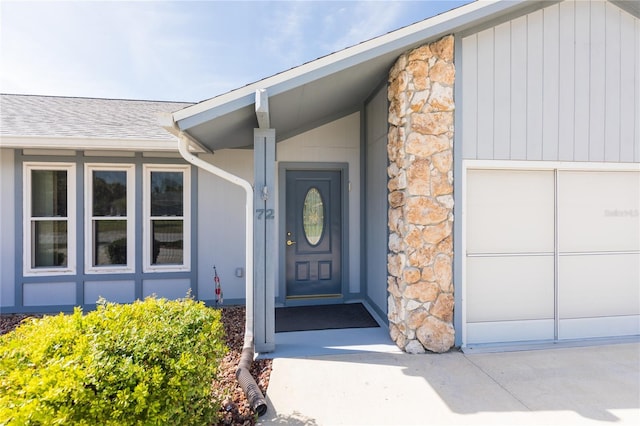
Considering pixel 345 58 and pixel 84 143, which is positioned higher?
pixel 345 58

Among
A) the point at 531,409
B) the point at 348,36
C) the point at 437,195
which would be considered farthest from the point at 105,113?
the point at 531,409

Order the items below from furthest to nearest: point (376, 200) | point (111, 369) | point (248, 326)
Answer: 1. point (376, 200)
2. point (248, 326)
3. point (111, 369)

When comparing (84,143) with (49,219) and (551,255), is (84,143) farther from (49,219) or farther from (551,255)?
(551,255)

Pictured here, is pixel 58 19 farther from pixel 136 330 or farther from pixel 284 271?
pixel 136 330

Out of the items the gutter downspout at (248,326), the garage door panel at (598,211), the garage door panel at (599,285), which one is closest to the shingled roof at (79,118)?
the gutter downspout at (248,326)

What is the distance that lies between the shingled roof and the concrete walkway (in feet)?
10.9

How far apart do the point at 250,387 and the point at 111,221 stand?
3.80 meters

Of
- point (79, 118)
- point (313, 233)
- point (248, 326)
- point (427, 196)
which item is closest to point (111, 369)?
point (248, 326)

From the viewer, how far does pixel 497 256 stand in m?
3.67

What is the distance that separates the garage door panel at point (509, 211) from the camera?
363 centimetres

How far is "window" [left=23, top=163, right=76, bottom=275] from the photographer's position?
184 inches

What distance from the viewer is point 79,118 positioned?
5.11 meters

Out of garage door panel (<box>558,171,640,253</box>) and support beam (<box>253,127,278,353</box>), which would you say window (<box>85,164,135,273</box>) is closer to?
support beam (<box>253,127,278,353</box>)

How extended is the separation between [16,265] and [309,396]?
4.94 metres
